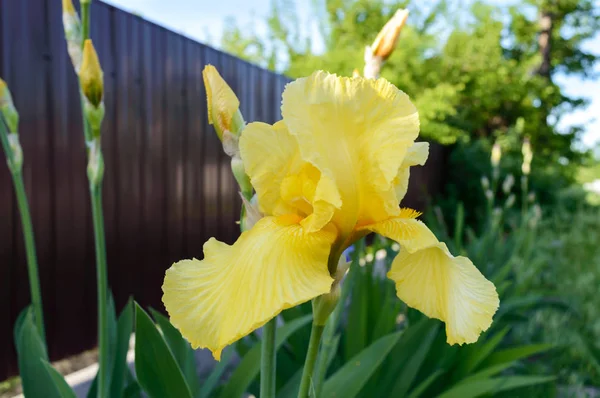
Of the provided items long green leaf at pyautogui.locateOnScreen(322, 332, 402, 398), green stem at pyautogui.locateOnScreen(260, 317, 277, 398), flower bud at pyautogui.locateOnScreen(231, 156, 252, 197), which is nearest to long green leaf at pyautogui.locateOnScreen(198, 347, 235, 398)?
long green leaf at pyautogui.locateOnScreen(322, 332, 402, 398)

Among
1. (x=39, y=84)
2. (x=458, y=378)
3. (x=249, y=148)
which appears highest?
(x=249, y=148)

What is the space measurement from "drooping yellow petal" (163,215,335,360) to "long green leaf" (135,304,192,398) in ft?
1.18

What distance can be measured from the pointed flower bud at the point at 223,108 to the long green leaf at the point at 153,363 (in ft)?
1.22

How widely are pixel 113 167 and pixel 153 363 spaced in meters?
2.20

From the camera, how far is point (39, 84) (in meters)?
2.33

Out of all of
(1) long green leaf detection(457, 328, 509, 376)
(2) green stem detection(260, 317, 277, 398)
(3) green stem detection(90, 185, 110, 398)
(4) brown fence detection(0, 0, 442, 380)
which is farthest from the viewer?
(4) brown fence detection(0, 0, 442, 380)

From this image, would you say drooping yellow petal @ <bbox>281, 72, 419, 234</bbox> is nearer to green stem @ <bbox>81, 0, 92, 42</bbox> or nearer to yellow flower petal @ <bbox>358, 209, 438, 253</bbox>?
yellow flower petal @ <bbox>358, 209, 438, 253</bbox>

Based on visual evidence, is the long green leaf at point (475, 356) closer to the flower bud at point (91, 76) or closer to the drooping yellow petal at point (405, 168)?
the drooping yellow petal at point (405, 168)

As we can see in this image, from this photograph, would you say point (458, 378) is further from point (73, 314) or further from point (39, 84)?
point (39, 84)

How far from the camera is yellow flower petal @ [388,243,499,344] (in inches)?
19.0

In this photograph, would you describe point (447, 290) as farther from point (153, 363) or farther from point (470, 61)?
point (470, 61)

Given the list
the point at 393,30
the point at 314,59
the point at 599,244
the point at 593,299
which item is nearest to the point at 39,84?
the point at 393,30

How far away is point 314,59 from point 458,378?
9089mm

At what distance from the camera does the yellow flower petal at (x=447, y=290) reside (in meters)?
0.48
